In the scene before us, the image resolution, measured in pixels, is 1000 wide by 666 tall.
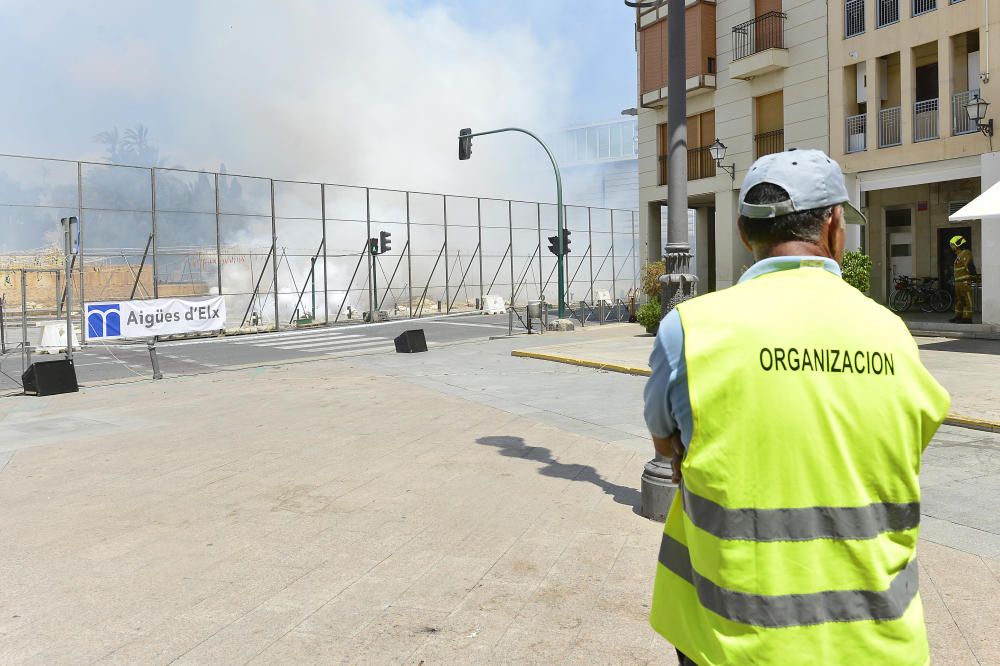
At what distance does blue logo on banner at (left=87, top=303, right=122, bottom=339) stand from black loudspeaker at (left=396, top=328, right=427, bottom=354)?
577cm

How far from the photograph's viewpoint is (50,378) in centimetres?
1275

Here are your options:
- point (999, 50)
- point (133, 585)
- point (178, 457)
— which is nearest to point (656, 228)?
point (999, 50)

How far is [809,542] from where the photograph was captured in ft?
5.25

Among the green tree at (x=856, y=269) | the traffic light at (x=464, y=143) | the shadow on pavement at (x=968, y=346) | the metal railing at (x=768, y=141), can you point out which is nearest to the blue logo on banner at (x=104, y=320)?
the traffic light at (x=464, y=143)

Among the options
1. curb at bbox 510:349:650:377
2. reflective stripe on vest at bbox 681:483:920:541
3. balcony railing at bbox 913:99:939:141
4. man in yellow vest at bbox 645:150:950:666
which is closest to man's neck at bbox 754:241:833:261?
man in yellow vest at bbox 645:150:950:666

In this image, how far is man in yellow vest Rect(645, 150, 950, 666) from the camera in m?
1.59

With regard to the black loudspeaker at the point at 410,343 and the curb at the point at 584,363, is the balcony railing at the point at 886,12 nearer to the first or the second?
the curb at the point at 584,363

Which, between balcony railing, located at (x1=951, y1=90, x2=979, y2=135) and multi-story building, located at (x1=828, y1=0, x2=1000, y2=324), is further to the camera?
balcony railing, located at (x1=951, y1=90, x2=979, y2=135)

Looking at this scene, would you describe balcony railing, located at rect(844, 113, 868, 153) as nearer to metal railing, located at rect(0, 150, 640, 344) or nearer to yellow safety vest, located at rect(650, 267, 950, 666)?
metal railing, located at rect(0, 150, 640, 344)

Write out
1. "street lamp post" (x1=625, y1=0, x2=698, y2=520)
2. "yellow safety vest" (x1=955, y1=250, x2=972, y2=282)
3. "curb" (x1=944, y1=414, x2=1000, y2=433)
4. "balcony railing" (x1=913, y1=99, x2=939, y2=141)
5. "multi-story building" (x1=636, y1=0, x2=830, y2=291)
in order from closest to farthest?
1. "street lamp post" (x1=625, y1=0, x2=698, y2=520)
2. "curb" (x1=944, y1=414, x2=1000, y2=433)
3. "yellow safety vest" (x1=955, y1=250, x2=972, y2=282)
4. "balcony railing" (x1=913, y1=99, x2=939, y2=141)
5. "multi-story building" (x1=636, y1=0, x2=830, y2=291)

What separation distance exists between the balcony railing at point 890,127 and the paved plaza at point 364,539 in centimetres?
1308

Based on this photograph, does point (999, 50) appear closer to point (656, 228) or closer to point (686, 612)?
point (656, 228)

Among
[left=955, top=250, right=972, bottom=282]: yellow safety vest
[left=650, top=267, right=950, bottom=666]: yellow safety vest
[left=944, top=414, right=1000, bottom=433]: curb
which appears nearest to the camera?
[left=650, top=267, right=950, bottom=666]: yellow safety vest

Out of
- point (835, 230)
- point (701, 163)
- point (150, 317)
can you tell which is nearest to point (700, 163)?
point (701, 163)
